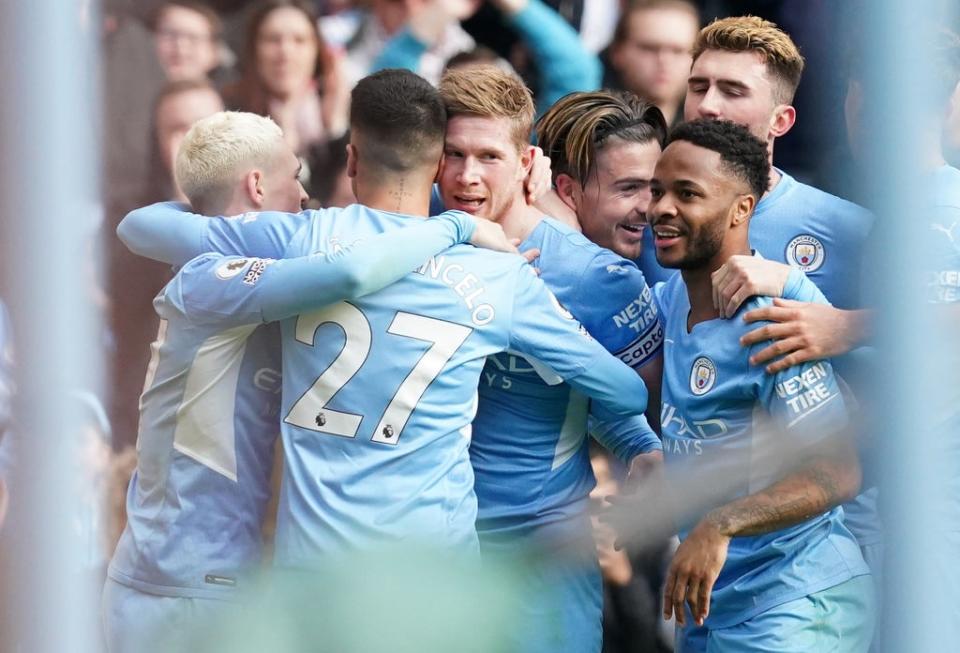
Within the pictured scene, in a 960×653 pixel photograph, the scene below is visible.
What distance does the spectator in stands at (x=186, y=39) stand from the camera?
2.18 metres

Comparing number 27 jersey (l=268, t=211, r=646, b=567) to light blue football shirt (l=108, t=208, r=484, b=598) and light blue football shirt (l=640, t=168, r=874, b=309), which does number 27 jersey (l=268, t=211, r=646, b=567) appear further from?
light blue football shirt (l=640, t=168, r=874, b=309)

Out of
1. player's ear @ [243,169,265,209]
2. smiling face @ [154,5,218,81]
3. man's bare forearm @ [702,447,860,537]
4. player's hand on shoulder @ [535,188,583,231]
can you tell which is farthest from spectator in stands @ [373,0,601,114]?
man's bare forearm @ [702,447,860,537]

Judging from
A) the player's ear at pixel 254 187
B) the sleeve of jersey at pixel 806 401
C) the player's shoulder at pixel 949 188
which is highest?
the player's shoulder at pixel 949 188

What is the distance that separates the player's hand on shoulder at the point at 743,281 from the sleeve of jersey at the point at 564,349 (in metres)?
0.20

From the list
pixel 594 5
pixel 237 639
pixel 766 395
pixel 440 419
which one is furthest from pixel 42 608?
pixel 594 5

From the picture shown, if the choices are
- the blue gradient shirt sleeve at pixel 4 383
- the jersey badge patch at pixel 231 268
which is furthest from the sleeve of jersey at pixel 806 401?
the blue gradient shirt sleeve at pixel 4 383

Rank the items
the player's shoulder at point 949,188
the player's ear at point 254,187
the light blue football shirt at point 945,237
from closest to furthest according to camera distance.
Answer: the light blue football shirt at point 945,237, the player's shoulder at point 949,188, the player's ear at point 254,187

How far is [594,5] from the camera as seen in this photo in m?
2.76

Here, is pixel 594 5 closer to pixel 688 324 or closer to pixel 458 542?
pixel 688 324

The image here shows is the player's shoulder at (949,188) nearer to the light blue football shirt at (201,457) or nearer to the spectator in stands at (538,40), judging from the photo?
the light blue football shirt at (201,457)

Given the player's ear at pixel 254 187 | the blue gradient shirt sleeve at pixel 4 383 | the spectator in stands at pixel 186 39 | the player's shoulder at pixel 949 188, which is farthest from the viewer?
the spectator in stands at pixel 186 39

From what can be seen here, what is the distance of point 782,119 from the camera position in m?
2.29

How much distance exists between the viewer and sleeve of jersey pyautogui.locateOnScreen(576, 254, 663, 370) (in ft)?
7.02

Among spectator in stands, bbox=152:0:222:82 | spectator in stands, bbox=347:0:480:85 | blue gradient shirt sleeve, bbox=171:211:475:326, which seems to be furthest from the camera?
spectator in stands, bbox=347:0:480:85
